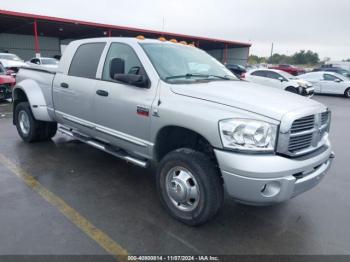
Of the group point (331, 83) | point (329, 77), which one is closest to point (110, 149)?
point (331, 83)

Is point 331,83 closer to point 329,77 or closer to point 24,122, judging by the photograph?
point 329,77

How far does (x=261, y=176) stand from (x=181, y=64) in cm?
190

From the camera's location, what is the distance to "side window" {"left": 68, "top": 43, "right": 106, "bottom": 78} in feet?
14.2

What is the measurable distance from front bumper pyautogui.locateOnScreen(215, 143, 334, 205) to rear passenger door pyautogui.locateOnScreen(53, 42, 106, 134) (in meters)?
2.36

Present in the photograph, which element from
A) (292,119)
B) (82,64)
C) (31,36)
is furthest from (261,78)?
(31,36)

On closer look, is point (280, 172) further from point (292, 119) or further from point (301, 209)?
A: point (301, 209)

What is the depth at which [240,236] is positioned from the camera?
307 cm

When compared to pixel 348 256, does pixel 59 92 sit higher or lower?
higher

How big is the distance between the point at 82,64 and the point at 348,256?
4.19 metres

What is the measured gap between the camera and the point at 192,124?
291cm

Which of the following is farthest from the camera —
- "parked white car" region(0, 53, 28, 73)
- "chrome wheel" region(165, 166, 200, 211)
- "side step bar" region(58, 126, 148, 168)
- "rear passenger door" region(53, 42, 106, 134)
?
"parked white car" region(0, 53, 28, 73)

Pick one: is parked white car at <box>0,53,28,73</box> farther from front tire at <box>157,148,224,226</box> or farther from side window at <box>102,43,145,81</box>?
front tire at <box>157,148,224,226</box>

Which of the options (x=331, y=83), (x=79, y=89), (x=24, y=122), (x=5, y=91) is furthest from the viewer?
(x=331, y=83)

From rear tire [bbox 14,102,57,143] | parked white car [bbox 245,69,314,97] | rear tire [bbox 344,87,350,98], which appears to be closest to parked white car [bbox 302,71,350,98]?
rear tire [bbox 344,87,350,98]
